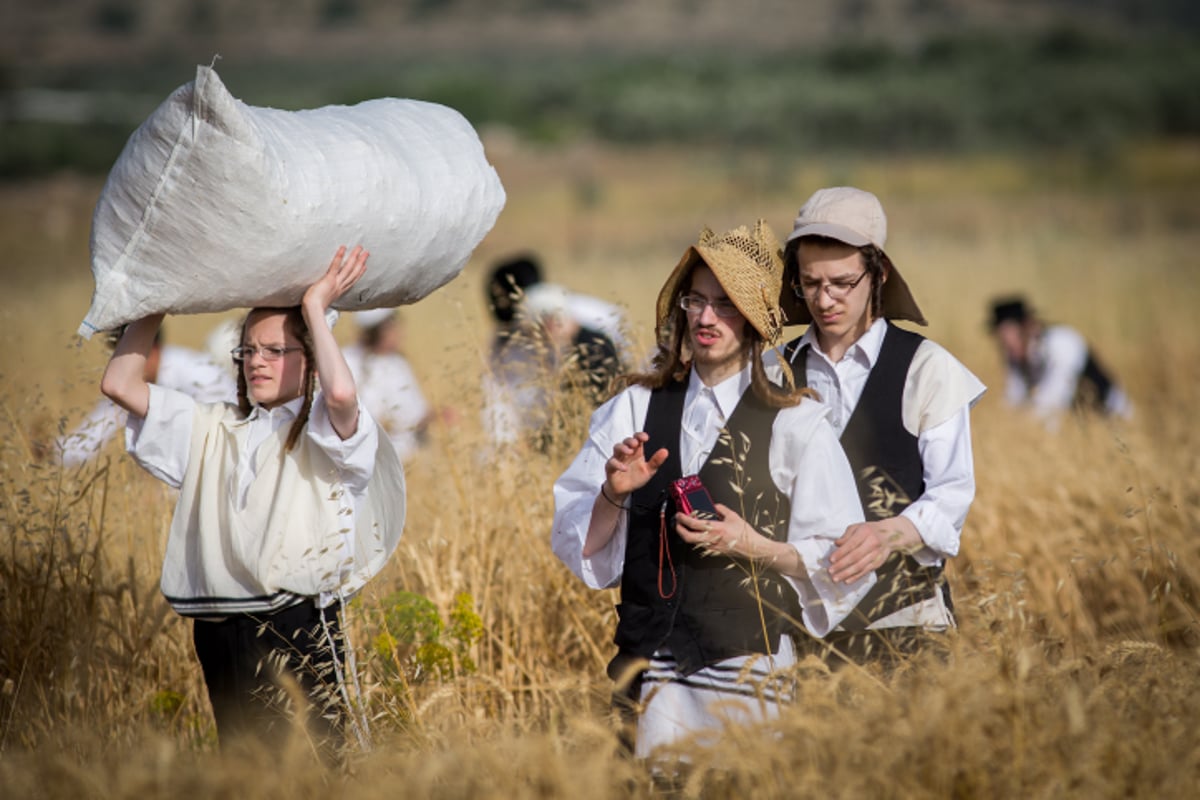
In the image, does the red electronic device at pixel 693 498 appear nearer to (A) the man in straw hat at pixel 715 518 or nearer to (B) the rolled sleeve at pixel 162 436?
(A) the man in straw hat at pixel 715 518

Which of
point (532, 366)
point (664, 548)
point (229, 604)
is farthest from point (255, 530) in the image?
point (532, 366)

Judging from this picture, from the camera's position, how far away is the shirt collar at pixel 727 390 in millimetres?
2844

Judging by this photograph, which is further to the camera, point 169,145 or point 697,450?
point 697,450

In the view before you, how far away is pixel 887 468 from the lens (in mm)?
2957

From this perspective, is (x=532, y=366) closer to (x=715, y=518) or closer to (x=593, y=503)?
(x=593, y=503)

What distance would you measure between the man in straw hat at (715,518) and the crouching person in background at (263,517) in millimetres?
560

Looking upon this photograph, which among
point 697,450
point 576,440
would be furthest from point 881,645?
point 576,440

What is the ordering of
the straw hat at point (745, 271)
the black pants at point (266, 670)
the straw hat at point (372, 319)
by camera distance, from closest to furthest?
the straw hat at point (745, 271)
the black pants at point (266, 670)
the straw hat at point (372, 319)

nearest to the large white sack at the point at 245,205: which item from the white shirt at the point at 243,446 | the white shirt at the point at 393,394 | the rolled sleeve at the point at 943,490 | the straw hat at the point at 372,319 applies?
the white shirt at the point at 243,446

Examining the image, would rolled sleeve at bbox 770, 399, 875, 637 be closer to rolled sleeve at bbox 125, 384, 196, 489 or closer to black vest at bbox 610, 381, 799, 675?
black vest at bbox 610, 381, 799, 675

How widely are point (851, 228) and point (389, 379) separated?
403 centimetres

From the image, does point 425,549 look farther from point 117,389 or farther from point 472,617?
point 117,389

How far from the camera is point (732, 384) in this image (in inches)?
113

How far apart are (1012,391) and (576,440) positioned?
5330 millimetres
